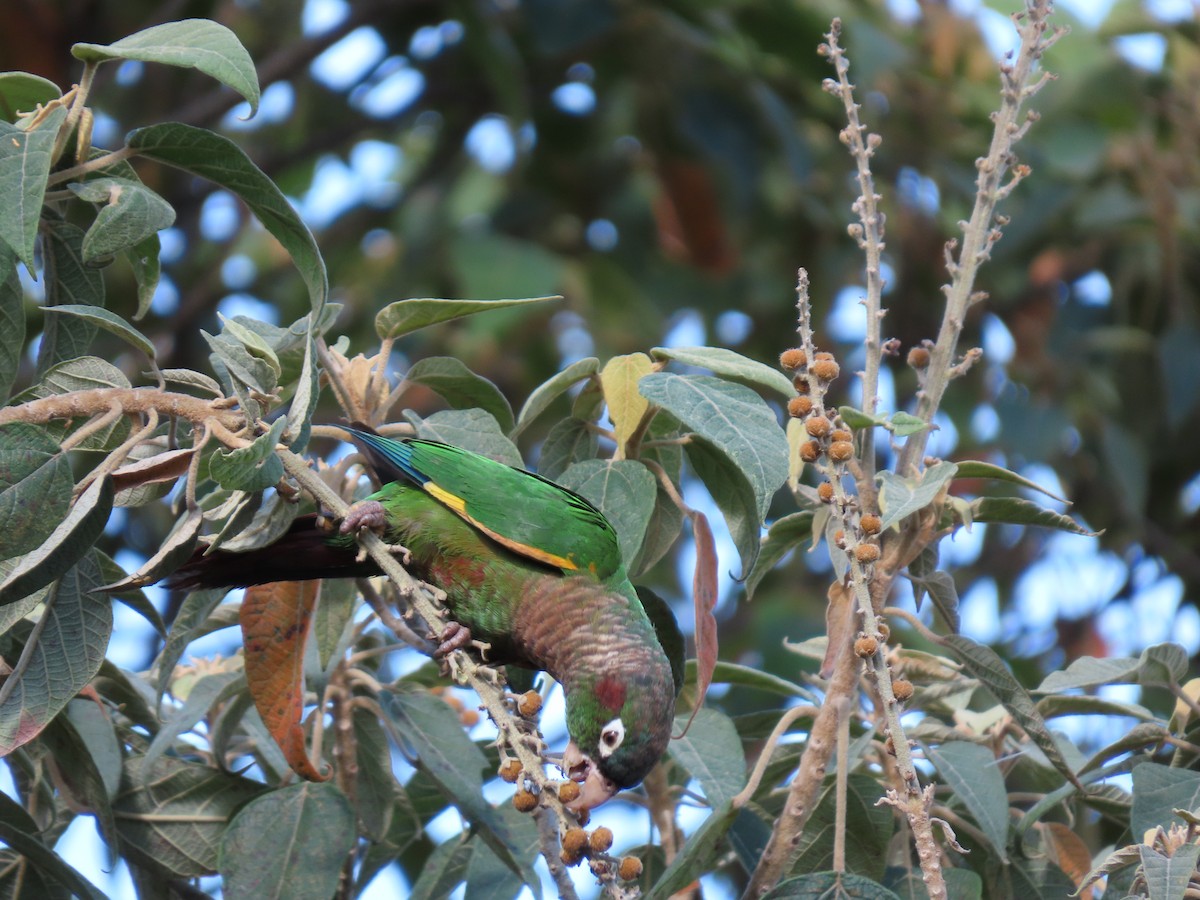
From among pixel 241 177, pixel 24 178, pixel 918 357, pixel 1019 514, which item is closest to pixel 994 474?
pixel 1019 514

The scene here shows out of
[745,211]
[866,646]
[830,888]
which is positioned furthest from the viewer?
[745,211]

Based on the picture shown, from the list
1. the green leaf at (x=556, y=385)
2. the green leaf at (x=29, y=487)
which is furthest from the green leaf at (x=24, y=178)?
the green leaf at (x=556, y=385)

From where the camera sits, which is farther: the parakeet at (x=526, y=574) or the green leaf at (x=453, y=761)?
the parakeet at (x=526, y=574)

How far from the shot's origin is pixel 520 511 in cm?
271

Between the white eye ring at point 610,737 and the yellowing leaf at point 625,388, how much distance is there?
1.93 feet

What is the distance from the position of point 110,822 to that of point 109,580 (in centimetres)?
42

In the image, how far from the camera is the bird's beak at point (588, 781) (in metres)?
2.45

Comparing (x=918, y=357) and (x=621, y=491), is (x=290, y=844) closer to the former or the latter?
(x=621, y=491)

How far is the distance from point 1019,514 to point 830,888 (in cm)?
72

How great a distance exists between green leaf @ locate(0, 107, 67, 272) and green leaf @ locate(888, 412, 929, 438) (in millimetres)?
1314

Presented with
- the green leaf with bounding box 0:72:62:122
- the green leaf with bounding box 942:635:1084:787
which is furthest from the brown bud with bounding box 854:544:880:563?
the green leaf with bounding box 0:72:62:122

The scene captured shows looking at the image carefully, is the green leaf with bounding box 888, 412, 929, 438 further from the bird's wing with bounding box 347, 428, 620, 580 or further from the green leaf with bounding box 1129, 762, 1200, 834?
the bird's wing with bounding box 347, 428, 620, 580

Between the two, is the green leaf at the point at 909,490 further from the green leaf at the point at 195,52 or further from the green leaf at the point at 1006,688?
the green leaf at the point at 195,52

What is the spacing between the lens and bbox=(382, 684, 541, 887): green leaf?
88.3 inches
